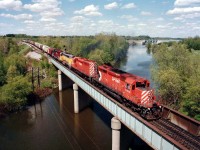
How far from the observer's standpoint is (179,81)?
42625 millimetres

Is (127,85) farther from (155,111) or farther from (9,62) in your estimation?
(9,62)

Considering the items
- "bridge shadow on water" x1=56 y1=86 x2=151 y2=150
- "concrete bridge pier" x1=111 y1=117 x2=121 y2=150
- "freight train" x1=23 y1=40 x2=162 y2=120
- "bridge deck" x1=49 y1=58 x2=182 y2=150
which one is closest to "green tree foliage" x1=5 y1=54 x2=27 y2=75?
"bridge shadow on water" x1=56 y1=86 x2=151 y2=150

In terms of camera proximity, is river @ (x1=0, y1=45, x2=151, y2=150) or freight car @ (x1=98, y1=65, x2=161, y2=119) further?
river @ (x1=0, y1=45, x2=151, y2=150)

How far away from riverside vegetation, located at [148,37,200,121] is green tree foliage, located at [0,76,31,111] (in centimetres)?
3010

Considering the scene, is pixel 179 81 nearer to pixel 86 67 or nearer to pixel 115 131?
pixel 86 67

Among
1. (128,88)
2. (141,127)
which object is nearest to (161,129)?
(141,127)

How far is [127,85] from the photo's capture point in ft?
93.3

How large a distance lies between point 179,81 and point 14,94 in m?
34.9

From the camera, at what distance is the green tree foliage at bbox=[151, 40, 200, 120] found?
36219 millimetres

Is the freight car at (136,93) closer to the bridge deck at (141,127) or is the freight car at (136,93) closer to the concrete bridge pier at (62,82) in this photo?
the bridge deck at (141,127)

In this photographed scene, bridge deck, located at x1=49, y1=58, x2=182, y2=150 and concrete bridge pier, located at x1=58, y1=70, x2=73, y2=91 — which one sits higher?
bridge deck, located at x1=49, y1=58, x2=182, y2=150

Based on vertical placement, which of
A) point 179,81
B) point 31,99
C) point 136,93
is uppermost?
point 136,93

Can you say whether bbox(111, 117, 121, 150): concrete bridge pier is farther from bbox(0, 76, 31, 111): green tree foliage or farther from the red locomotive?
bbox(0, 76, 31, 111): green tree foliage

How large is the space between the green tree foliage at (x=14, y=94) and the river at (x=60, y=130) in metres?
2.14
